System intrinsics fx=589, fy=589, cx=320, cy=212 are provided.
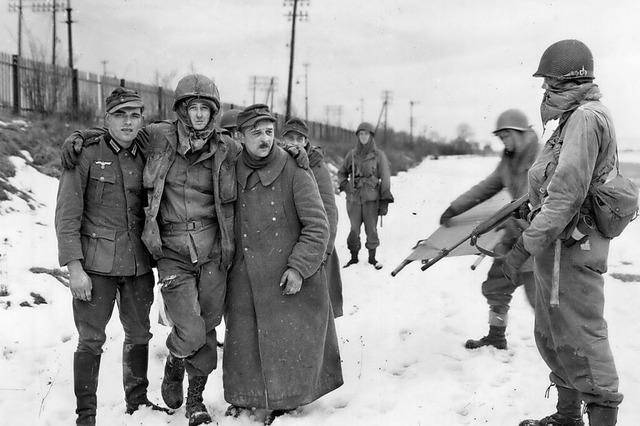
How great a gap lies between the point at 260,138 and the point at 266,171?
0.73 feet

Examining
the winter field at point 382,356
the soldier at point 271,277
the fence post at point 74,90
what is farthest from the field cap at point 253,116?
the fence post at point 74,90

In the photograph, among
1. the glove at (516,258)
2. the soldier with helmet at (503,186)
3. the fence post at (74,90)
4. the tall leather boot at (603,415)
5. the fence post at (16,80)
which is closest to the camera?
the tall leather boot at (603,415)

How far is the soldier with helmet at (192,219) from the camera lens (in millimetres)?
3758

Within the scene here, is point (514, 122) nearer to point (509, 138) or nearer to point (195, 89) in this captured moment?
point (509, 138)

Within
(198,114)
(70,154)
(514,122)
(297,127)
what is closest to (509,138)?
(514,122)

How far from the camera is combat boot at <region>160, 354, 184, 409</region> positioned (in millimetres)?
4051

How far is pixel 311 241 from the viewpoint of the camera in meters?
3.87

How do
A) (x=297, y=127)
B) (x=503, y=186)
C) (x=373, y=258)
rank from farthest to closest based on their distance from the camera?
(x=373, y=258), (x=297, y=127), (x=503, y=186)

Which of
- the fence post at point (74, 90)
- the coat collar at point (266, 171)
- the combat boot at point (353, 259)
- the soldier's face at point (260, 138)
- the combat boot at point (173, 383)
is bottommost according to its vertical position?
the combat boot at point (353, 259)

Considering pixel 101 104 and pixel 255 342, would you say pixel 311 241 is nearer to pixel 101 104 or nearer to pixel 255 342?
pixel 255 342

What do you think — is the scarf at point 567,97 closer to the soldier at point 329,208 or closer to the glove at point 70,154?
the soldier at point 329,208

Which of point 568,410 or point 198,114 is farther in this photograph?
point 198,114

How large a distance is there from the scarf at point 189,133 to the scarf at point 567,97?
2088 mm

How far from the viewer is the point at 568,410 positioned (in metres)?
3.66
